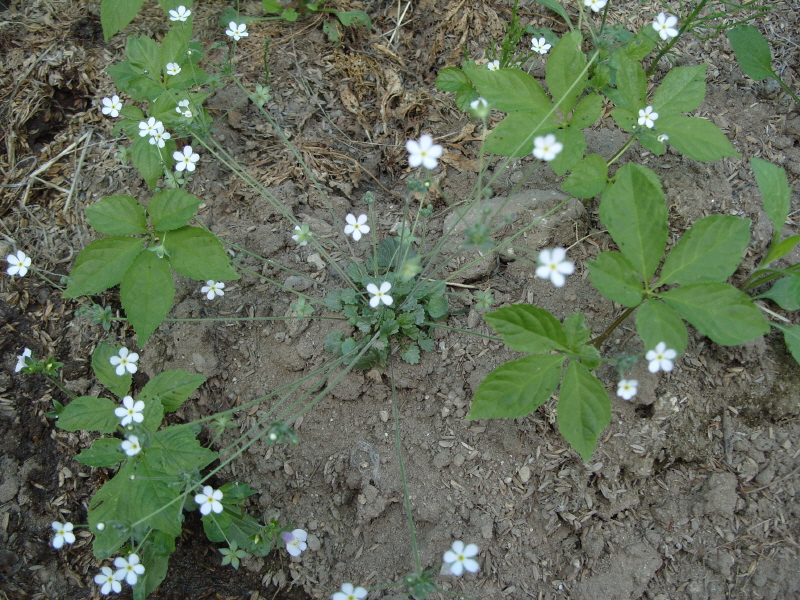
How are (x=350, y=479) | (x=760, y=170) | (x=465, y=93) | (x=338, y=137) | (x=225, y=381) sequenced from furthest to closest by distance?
(x=338, y=137) → (x=465, y=93) → (x=225, y=381) → (x=350, y=479) → (x=760, y=170)

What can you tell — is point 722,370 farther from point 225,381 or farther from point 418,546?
point 225,381

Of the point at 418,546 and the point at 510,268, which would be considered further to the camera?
the point at 510,268

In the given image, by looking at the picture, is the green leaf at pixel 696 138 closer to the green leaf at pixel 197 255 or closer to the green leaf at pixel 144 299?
the green leaf at pixel 197 255

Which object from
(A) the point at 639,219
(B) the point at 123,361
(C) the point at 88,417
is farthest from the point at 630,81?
(C) the point at 88,417

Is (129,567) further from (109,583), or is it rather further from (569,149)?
(569,149)

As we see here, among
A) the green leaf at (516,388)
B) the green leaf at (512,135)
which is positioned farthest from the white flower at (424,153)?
the green leaf at (516,388)

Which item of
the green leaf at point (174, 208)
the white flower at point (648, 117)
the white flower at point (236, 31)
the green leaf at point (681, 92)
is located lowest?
the green leaf at point (174, 208)

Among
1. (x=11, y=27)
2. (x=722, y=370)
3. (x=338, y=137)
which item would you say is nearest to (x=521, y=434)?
(x=722, y=370)
